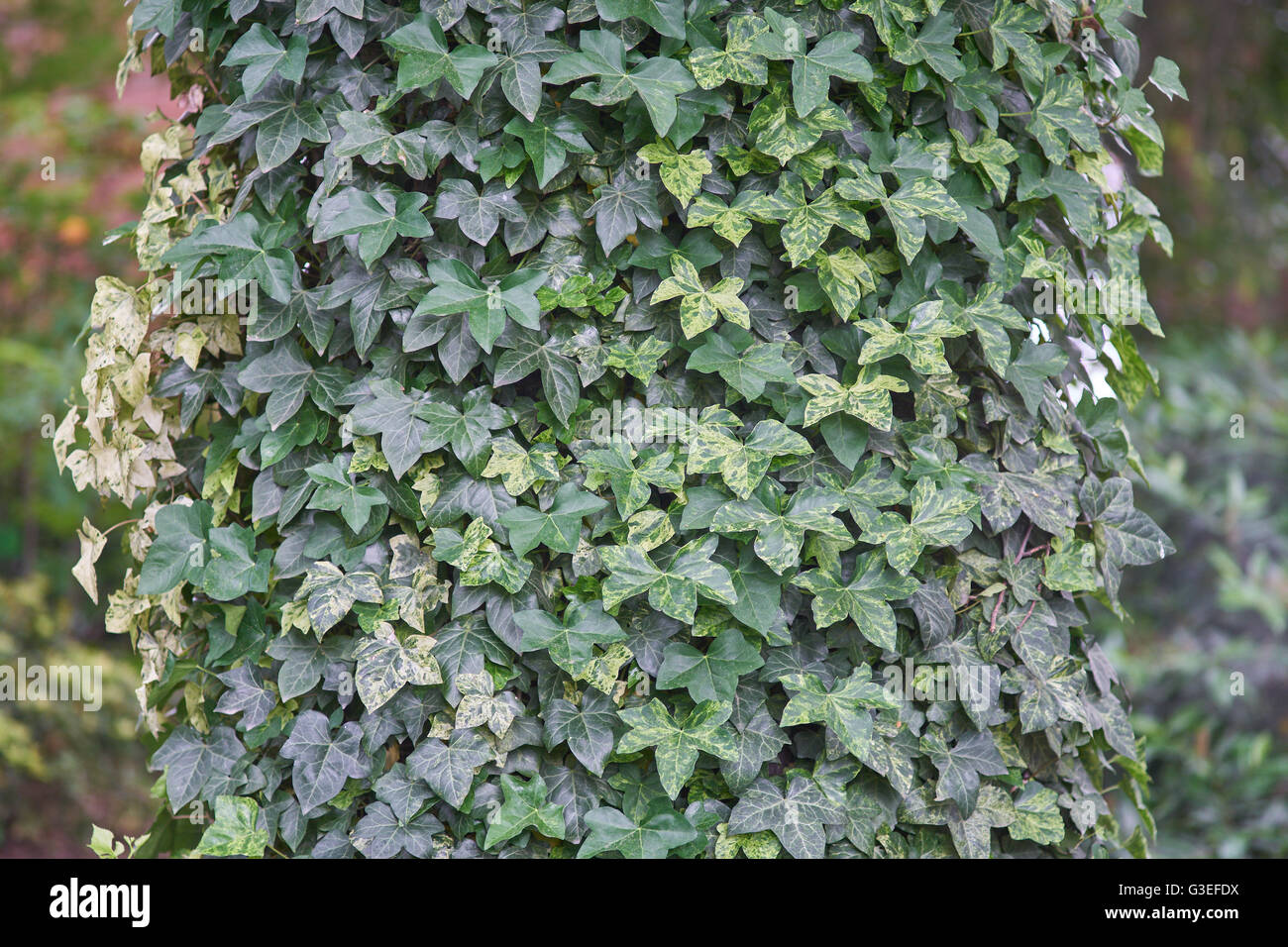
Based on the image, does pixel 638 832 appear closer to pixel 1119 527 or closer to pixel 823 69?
pixel 1119 527

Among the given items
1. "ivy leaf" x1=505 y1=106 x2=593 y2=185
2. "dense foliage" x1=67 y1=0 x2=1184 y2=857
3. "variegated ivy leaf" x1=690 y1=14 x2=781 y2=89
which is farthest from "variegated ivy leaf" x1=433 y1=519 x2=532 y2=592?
"variegated ivy leaf" x1=690 y1=14 x2=781 y2=89

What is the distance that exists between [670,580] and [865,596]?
322mm

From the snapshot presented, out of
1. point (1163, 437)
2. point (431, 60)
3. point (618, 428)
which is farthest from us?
point (1163, 437)

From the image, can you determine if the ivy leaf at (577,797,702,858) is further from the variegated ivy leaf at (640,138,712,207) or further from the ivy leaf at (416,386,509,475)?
the variegated ivy leaf at (640,138,712,207)

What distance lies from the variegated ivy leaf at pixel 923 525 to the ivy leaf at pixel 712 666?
0.88 feet

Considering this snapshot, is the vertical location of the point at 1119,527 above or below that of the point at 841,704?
above

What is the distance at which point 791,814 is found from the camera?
151cm

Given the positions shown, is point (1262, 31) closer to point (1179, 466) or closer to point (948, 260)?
point (1179, 466)

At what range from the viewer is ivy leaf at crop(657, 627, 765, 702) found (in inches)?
58.8

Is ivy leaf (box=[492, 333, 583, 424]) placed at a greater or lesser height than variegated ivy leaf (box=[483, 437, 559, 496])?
greater

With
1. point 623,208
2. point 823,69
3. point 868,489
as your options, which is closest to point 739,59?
point 823,69

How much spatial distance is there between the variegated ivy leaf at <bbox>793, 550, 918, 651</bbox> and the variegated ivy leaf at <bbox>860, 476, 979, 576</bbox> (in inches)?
1.2

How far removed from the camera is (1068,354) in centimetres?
171

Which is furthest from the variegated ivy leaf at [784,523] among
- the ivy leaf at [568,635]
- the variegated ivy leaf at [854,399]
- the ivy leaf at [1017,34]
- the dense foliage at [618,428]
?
the ivy leaf at [1017,34]
